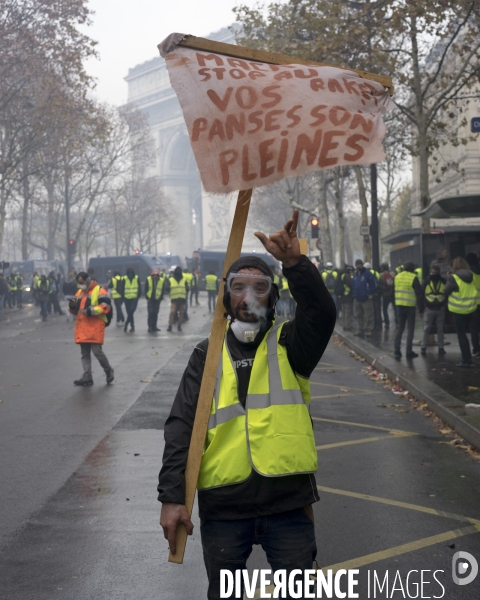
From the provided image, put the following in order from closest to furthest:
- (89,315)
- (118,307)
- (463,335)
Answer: (89,315) → (463,335) → (118,307)

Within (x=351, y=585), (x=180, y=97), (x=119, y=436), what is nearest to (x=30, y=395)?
(x=119, y=436)

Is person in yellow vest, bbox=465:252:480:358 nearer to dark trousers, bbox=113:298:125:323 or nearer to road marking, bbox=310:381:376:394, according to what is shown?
road marking, bbox=310:381:376:394

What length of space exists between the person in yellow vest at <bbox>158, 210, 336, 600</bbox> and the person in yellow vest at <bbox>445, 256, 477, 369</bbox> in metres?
11.3

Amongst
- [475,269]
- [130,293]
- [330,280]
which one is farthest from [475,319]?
[130,293]

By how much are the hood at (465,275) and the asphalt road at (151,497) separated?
109 inches

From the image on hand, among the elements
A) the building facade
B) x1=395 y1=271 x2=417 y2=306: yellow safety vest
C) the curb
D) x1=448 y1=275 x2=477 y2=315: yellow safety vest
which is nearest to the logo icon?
the curb

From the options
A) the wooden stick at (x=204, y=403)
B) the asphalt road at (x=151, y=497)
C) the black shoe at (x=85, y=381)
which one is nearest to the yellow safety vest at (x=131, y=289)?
the black shoe at (x=85, y=381)

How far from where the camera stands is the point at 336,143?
405 centimetres

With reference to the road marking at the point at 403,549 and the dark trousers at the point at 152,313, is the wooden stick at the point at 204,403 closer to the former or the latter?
the road marking at the point at 403,549

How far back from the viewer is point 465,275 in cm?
1458

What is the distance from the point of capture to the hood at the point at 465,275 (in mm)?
14513

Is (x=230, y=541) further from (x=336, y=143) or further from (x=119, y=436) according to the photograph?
(x=119, y=436)

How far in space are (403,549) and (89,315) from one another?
28.8 ft

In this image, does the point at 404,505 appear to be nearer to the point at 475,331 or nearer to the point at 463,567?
the point at 463,567
